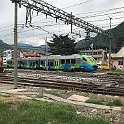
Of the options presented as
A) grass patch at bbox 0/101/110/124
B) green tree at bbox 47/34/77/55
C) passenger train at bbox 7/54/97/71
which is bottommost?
grass patch at bbox 0/101/110/124

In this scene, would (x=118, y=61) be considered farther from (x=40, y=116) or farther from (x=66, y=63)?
(x=40, y=116)

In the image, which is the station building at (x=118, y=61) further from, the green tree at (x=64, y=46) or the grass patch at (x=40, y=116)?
the grass patch at (x=40, y=116)

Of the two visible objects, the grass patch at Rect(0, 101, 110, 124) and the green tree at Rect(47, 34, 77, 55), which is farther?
the green tree at Rect(47, 34, 77, 55)

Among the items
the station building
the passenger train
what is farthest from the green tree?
the passenger train

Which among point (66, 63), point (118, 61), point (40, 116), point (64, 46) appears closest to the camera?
point (40, 116)

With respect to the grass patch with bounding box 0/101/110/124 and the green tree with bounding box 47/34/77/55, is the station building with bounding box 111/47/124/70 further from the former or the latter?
the grass patch with bounding box 0/101/110/124

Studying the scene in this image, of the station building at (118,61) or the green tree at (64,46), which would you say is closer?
the station building at (118,61)

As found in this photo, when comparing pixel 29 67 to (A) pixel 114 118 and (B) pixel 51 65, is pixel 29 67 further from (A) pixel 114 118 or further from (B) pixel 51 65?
(A) pixel 114 118

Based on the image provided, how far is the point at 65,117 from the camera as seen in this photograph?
10281 millimetres

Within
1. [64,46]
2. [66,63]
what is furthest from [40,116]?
[64,46]

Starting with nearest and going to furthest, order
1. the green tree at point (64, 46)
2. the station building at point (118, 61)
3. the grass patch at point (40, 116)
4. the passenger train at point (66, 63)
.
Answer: the grass patch at point (40, 116)
the passenger train at point (66, 63)
the station building at point (118, 61)
the green tree at point (64, 46)

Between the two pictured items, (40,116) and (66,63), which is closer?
(40,116)

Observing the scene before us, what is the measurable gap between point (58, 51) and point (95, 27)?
42.3 meters

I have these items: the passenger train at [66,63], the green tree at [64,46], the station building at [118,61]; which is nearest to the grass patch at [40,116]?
the passenger train at [66,63]
